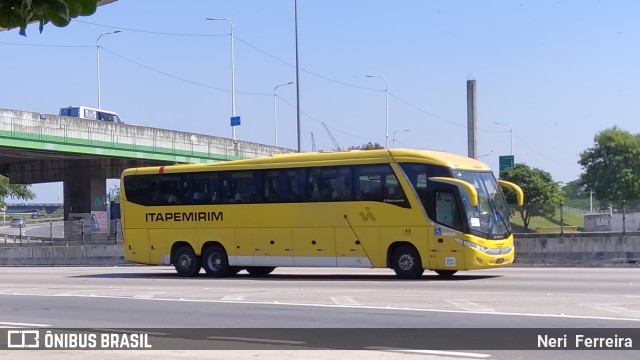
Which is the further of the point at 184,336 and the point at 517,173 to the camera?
the point at 517,173

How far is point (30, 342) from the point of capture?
1288cm

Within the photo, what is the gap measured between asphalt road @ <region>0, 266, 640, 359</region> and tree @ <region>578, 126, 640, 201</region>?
59.3m

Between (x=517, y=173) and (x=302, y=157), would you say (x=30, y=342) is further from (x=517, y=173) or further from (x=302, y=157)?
(x=517, y=173)

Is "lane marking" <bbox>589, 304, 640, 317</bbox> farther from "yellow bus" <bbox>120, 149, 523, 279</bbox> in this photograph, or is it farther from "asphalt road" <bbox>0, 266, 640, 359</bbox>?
"yellow bus" <bbox>120, 149, 523, 279</bbox>

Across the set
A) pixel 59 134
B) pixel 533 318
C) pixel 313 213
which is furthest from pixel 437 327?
pixel 59 134

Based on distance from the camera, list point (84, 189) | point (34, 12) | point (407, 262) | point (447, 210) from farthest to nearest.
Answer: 1. point (84, 189)
2. point (407, 262)
3. point (447, 210)
4. point (34, 12)

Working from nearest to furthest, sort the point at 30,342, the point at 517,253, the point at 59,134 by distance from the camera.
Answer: the point at 30,342 < the point at 517,253 < the point at 59,134

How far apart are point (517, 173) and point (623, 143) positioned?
55.0 feet

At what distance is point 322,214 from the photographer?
24125 millimetres

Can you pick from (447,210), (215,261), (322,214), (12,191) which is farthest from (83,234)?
(12,191)

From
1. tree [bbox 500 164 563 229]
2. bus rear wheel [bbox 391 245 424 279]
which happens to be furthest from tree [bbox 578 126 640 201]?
bus rear wheel [bbox 391 245 424 279]

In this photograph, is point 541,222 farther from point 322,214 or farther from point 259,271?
point 322,214

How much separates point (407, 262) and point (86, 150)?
2924 centimetres

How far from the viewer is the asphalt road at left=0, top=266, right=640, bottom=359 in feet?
44.3
